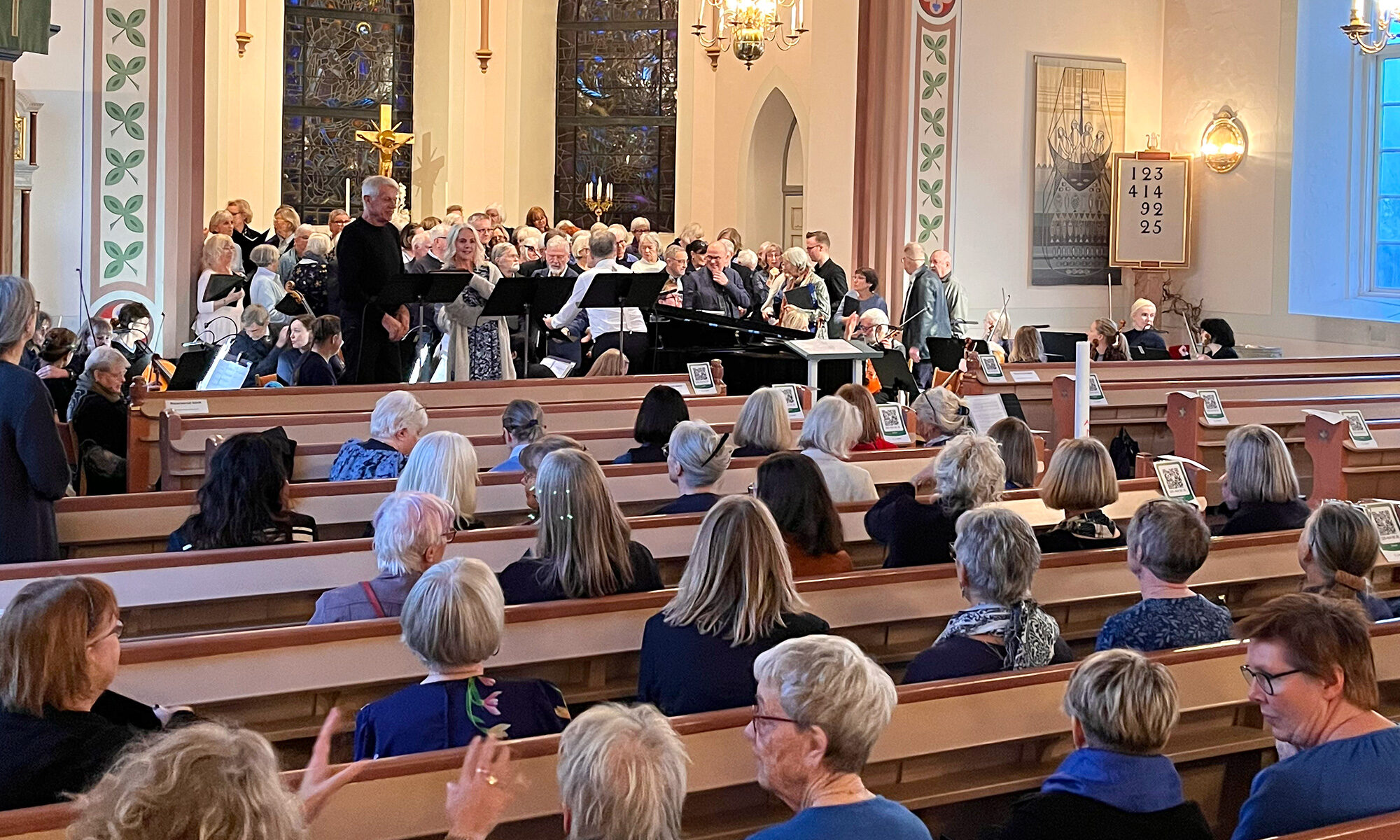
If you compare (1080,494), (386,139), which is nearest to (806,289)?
(1080,494)

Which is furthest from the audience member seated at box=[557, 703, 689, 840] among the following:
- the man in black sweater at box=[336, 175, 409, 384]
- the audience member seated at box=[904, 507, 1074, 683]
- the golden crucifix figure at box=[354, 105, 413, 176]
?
the golden crucifix figure at box=[354, 105, 413, 176]

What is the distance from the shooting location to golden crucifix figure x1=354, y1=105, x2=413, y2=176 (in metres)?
17.1

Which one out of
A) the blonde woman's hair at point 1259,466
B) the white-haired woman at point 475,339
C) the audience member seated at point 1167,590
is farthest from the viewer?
the white-haired woman at point 475,339

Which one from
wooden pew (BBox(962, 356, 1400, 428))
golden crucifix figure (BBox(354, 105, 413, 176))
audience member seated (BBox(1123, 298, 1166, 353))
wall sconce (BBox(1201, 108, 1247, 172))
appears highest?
golden crucifix figure (BBox(354, 105, 413, 176))

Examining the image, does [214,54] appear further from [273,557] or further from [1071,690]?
[1071,690]

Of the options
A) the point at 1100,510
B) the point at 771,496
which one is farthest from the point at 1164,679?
the point at 1100,510

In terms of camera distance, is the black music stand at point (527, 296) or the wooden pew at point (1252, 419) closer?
the wooden pew at point (1252, 419)

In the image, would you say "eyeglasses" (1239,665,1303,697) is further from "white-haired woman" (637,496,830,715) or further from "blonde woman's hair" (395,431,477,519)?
"blonde woman's hair" (395,431,477,519)

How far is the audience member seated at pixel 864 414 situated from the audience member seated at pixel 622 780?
417cm

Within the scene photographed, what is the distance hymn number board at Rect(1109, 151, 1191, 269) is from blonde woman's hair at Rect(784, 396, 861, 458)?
9399 mm

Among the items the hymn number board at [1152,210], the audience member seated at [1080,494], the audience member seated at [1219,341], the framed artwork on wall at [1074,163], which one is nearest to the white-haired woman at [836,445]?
the audience member seated at [1080,494]

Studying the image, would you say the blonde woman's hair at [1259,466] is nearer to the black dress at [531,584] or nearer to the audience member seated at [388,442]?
the black dress at [531,584]

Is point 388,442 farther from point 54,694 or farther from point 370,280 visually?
point 54,694

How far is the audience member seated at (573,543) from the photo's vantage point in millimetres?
3779
